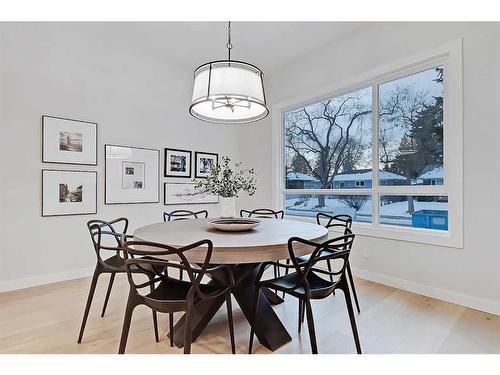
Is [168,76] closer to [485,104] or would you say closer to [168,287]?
[168,287]

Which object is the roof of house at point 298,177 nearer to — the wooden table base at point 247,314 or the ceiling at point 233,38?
the ceiling at point 233,38

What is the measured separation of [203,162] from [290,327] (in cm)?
302

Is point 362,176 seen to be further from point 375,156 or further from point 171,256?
point 171,256

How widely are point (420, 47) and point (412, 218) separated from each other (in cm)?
176

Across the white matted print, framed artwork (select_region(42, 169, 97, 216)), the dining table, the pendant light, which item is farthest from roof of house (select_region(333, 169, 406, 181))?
framed artwork (select_region(42, 169, 97, 216))

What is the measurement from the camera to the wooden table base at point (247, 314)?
1.96 m

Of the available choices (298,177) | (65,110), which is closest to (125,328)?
(65,110)

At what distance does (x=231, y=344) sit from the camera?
6.20ft

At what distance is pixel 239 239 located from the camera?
5.92ft

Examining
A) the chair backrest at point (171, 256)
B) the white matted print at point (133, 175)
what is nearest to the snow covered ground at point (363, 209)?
the white matted print at point (133, 175)

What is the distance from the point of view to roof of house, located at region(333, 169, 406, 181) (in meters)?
3.23

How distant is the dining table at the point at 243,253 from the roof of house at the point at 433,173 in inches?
58.2
